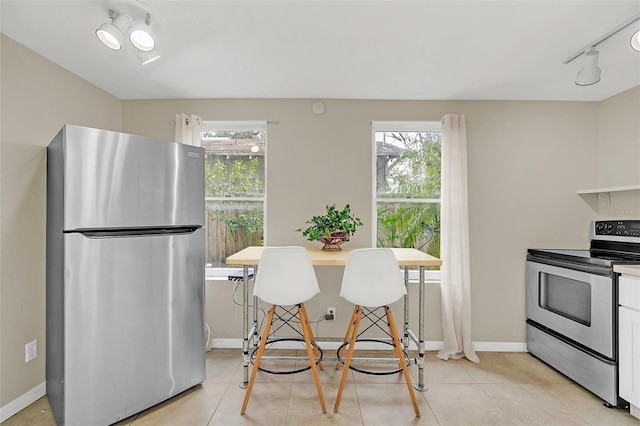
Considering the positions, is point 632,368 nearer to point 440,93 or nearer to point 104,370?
point 440,93

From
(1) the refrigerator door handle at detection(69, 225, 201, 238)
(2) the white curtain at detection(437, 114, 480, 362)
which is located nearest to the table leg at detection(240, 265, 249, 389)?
(1) the refrigerator door handle at detection(69, 225, 201, 238)

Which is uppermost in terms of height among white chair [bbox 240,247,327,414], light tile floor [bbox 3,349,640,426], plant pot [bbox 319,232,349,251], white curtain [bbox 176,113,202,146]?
white curtain [bbox 176,113,202,146]

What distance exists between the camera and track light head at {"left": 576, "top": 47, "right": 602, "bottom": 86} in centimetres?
214

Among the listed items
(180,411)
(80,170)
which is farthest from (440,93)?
(180,411)

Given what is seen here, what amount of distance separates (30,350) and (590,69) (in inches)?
167

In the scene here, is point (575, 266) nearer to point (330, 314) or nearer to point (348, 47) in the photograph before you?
point (330, 314)

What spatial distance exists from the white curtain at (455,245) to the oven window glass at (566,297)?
644 mm

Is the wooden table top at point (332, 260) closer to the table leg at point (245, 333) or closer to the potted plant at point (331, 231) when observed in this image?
the table leg at point (245, 333)

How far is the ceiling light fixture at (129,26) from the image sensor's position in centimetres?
175

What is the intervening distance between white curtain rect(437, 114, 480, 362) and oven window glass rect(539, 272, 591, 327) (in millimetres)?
644

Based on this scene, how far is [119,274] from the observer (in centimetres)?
203

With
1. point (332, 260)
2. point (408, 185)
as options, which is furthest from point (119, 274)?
point (408, 185)

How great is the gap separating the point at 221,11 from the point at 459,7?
1.32 m

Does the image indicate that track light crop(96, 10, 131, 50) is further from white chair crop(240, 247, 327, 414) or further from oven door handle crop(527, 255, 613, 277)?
oven door handle crop(527, 255, 613, 277)
